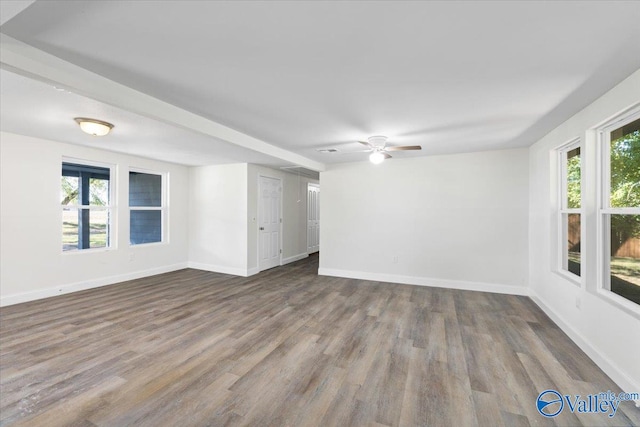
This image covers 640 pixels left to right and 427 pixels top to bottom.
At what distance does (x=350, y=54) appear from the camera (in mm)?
1829

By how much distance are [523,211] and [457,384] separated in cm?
346

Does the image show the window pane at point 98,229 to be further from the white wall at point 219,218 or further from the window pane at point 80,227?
the white wall at point 219,218

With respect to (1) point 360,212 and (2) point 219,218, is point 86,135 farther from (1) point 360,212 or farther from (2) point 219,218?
(1) point 360,212

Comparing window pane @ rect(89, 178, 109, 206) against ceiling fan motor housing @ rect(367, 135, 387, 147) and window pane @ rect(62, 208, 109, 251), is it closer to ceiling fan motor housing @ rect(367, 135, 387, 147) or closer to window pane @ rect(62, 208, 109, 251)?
window pane @ rect(62, 208, 109, 251)

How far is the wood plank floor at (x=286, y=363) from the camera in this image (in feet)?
6.00

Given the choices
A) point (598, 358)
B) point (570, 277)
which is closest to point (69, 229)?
point (598, 358)

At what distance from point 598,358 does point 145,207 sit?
22.7 ft

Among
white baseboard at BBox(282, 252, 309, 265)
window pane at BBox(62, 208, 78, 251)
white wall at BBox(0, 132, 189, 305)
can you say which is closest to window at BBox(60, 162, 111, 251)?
window pane at BBox(62, 208, 78, 251)

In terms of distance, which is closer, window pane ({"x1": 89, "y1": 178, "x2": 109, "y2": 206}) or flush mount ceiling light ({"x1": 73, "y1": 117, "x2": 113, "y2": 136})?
flush mount ceiling light ({"x1": 73, "y1": 117, "x2": 113, "y2": 136})

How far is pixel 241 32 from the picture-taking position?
63.4 inches

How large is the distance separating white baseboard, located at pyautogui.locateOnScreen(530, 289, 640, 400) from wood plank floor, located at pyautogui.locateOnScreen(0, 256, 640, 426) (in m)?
0.06

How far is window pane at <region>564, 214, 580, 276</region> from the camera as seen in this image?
318 cm

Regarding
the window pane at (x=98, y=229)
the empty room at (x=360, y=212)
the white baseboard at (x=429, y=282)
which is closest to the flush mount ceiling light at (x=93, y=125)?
the empty room at (x=360, y=212)

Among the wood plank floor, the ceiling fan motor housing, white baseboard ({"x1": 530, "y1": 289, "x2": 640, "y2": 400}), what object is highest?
the ceiling fan motor housing
